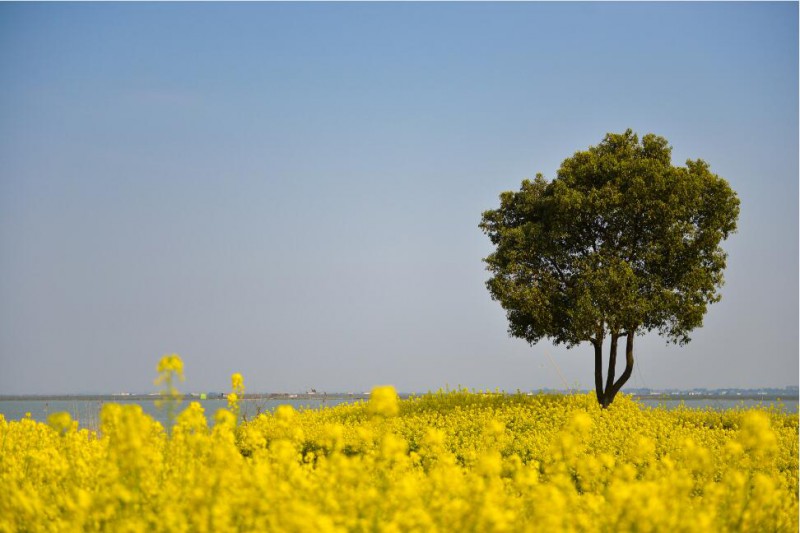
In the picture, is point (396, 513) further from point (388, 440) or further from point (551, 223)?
point (551, 223)

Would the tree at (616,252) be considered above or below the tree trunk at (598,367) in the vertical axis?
above

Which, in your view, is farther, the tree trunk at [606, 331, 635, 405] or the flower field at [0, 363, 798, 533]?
the tree trunk at [606, 331, 635, 405]

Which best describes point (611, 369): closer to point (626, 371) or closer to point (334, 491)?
point (626, 371)

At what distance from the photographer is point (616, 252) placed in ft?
60.9

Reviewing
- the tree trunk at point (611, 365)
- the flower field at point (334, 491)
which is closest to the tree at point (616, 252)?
the tree trunk at point (611, 365)

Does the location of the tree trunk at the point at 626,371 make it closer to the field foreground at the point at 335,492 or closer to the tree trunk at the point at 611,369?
the tree trunk at the point at 611,369

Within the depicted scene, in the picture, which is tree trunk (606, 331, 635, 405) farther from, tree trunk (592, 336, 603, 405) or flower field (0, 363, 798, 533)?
flower field (0, 363, 798, 533)

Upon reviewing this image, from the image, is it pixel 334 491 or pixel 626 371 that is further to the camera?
pixel 626 371

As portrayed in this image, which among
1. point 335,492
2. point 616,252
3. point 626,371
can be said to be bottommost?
point 335,492

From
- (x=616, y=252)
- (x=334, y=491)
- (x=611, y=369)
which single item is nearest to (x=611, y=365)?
(x=611, y=369)

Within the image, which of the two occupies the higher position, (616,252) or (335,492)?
(616,252)

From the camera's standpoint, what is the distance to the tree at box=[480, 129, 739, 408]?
17844 mm

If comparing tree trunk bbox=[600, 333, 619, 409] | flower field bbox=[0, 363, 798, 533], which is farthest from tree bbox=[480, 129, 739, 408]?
flower field bbox=[0, 363, 798, 533]

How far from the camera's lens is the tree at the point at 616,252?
17.8m
